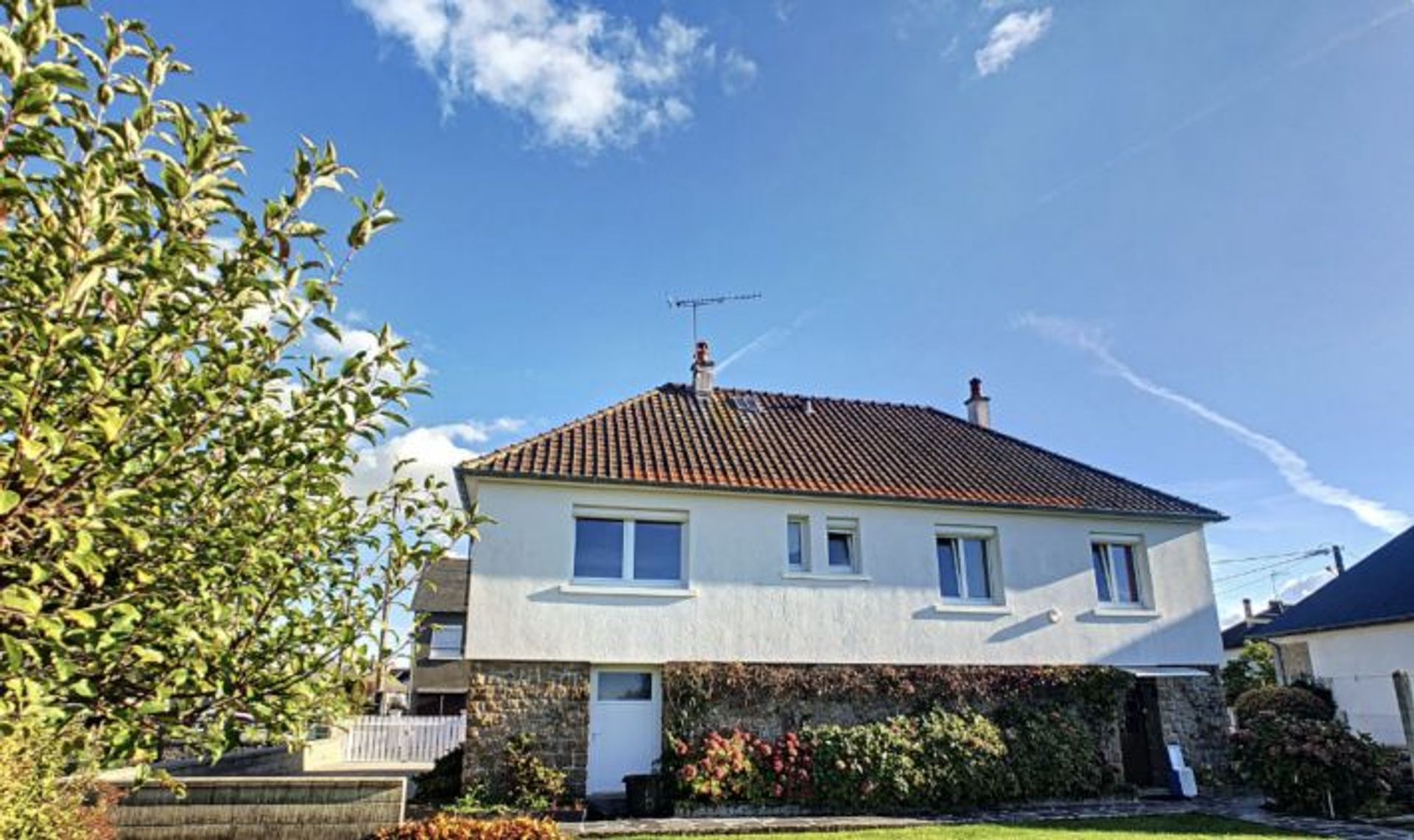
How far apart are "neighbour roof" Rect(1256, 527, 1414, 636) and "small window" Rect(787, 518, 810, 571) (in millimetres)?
18306

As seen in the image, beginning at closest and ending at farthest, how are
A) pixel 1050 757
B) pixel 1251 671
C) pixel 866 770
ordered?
pixel 866 770, pixel 1050 757, pixel 1251 671

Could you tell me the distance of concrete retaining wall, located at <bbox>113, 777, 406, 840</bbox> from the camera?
9.24 meters

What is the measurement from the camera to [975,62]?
11289mm

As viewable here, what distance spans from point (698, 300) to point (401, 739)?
60.5 ft

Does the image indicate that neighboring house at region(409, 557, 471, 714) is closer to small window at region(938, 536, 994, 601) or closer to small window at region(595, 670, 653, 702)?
small window at region(595, 670, 653, 702)

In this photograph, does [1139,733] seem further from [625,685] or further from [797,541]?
[625,685]

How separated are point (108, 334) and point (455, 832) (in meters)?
7.44

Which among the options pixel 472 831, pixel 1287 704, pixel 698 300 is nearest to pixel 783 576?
pixel 472 831

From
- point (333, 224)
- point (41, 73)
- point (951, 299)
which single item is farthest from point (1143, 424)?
point (41, 73)

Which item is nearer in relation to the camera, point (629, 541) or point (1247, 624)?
point (629, 541)

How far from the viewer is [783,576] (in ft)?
51.1

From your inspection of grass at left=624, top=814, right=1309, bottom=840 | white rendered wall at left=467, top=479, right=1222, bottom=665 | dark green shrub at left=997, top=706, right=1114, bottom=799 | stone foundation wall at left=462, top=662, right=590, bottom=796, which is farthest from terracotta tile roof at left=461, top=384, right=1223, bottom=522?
grass at left=624, top=814, right=1309, bottom=840

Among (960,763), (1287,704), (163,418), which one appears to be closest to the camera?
(163,418)

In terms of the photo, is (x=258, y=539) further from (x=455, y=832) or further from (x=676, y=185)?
(x=676, y=185)
